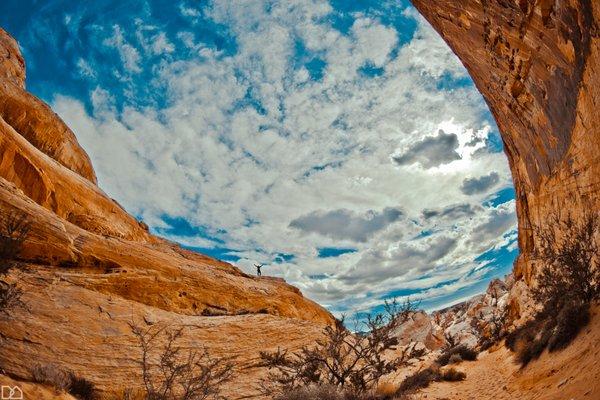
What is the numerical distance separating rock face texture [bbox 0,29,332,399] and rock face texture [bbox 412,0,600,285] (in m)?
16.1

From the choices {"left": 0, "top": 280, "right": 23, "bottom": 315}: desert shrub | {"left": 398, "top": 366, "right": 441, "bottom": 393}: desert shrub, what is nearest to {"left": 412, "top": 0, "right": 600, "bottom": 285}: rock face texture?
{"left": 398, "top": 366, "right": 441, "bottom": 393}: desert shrub

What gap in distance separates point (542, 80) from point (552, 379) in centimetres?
1363

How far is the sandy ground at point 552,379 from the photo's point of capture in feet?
22.4

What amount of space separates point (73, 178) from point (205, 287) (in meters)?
12.5

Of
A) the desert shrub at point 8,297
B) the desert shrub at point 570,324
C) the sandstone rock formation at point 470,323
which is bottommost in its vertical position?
the sandstone rock formation at point 470,323

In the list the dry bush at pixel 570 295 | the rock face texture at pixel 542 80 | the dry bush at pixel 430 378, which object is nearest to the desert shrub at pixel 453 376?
the dry bush at pixel 430 378

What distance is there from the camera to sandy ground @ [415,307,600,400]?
6832 mm

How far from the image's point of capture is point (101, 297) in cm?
1539

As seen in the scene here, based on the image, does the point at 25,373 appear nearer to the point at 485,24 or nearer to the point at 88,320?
the point at 88,320

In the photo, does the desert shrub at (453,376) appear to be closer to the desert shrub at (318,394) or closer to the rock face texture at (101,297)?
the rock face texture at (101,297)

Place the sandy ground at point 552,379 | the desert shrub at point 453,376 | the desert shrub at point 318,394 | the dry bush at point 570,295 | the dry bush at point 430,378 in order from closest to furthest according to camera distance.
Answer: the sandy ground at point 552,379
the dry bush at point 570,295
the desert shrub at point 318,394
the dry bush at point 430,378
the desert shrub at point 453,376

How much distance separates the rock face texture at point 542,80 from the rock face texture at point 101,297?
16.1 metres

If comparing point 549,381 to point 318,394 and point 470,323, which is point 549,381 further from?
point 470,323

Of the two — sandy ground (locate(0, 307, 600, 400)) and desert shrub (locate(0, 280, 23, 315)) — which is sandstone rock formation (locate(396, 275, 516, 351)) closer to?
sandy ground (locate(0, 307, 600, 400))
